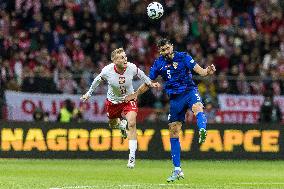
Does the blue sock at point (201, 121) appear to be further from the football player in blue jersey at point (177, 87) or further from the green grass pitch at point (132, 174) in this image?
the green grass pitch at point (132, 174)

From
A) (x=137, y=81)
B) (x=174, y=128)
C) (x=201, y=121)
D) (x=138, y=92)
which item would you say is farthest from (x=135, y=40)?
(x=201, y=121)

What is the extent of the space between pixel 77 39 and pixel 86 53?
1.72 ft

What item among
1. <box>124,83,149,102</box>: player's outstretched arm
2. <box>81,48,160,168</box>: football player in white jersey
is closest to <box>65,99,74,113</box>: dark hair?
<box>81,48,160,168</box>: football player in white jersey

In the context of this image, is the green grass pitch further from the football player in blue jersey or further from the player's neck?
the player's neck

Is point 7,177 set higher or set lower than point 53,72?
lower

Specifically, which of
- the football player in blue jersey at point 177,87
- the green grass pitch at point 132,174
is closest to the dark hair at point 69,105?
the green grass pitch at point 132,174

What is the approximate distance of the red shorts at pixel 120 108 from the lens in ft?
65.6

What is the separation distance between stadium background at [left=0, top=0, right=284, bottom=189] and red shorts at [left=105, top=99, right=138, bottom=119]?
1.25 metres

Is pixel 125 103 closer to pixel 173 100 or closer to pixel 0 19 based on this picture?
pixel 173 100

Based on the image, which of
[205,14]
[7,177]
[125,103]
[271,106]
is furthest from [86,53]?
[7,177]

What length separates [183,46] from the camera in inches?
1170

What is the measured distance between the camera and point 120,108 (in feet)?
66.7

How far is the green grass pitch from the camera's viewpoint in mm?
15312

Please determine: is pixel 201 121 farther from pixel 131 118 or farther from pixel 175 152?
pixel 131 118
